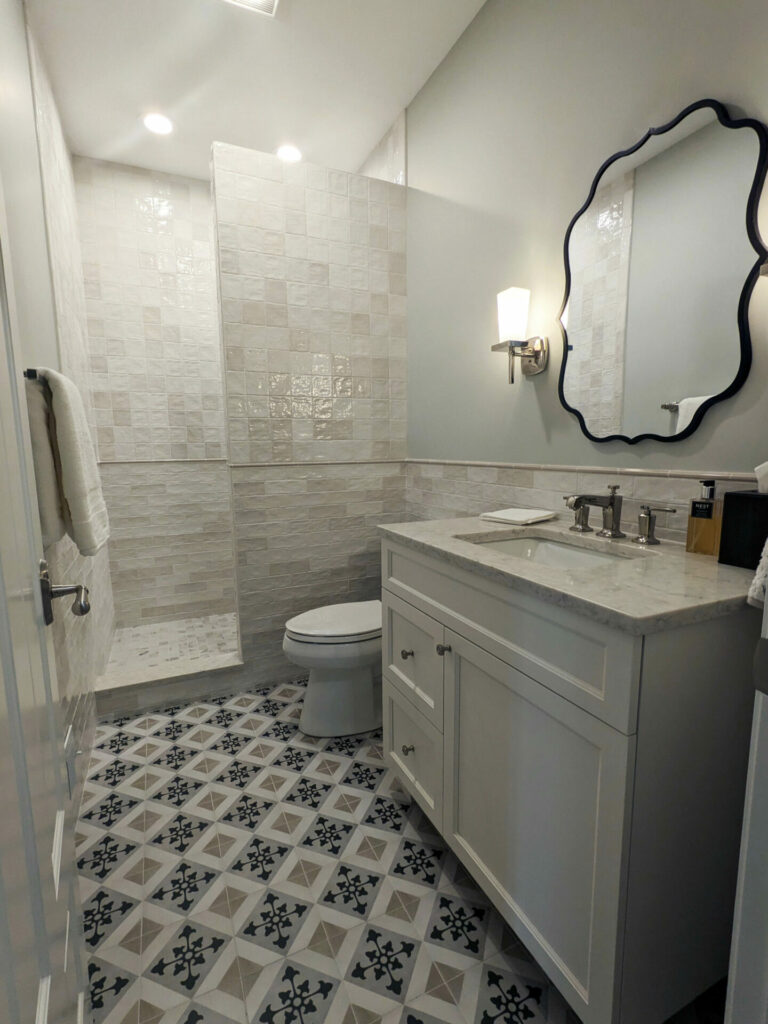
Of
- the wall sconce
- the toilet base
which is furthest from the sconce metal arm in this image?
the toilet base

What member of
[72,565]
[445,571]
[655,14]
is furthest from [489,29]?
[72,565]

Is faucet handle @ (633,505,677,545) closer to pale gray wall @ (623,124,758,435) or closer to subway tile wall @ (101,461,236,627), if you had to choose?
pale gray wall @ (623,124,758,435)

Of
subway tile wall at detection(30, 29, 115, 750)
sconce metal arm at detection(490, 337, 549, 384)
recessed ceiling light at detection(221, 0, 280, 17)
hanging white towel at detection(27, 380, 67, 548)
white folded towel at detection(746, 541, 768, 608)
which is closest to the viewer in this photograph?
white folded towel at detection(746, 541, 768, 608)

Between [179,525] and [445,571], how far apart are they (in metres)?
2.35

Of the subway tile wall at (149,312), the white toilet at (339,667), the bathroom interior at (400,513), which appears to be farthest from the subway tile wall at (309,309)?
the white toilet at (339,667)

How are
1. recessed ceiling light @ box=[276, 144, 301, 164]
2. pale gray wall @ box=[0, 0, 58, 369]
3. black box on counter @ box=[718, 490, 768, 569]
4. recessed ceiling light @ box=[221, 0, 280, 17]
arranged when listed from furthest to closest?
recessed ceiling light @ box=[276, 144, 301, 164], recessed ceiling light @ box=[221, 0, 280, 17], pale gray wall @ box=[0, 0, 58, 369], black box on counter @ box=[718, 490, 768, 569]

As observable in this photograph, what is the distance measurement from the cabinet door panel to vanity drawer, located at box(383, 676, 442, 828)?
0.08 m

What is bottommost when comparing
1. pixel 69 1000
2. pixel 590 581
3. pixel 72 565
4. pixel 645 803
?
pixel 69 1000

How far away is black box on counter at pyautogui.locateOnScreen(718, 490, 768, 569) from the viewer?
3.06 feet

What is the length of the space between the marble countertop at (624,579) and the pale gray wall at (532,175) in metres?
0.26

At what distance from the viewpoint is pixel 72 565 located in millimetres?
1637

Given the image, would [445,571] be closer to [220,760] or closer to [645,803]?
[645,803]

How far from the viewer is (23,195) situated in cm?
135

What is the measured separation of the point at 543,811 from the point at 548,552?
0.68 metres
